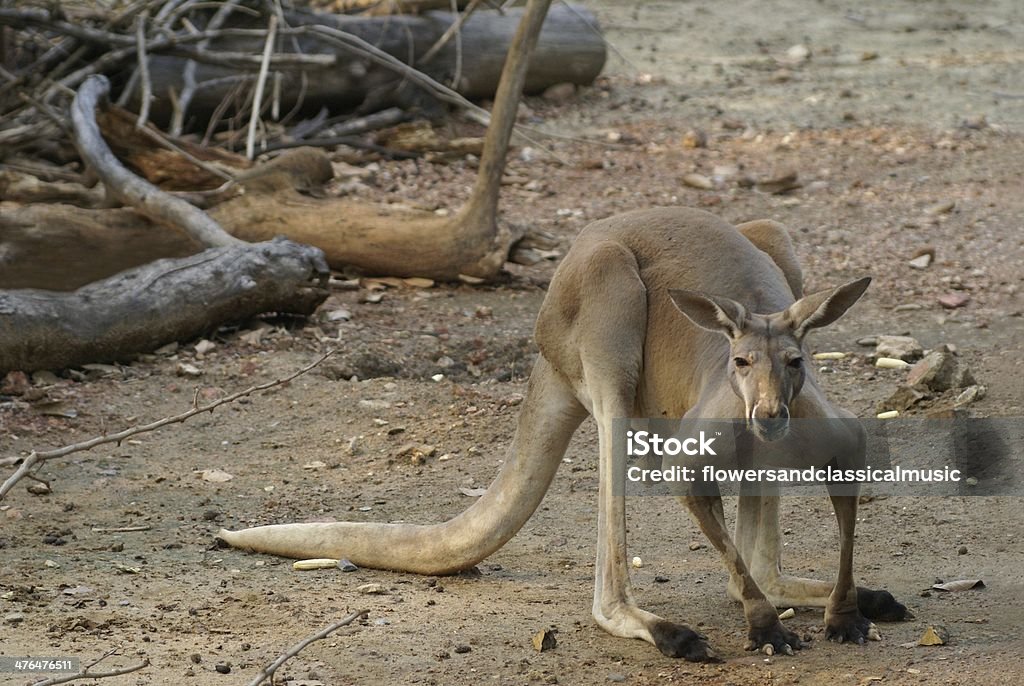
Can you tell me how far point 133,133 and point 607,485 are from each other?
17.1ft

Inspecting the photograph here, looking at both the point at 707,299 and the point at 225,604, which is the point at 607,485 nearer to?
the point at 707,299

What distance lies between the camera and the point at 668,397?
13.8ft

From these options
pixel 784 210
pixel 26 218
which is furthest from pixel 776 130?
pixel 26 218

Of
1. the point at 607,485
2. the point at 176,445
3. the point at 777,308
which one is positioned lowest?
the point at 176,445

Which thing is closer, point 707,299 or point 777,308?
point 707,299

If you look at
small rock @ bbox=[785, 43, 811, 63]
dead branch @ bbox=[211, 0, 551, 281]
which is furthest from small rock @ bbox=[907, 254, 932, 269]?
small rock @ bbox=[785, 43, 811, 63]

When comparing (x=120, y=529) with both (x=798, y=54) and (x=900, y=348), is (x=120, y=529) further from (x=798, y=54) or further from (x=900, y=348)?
(x=798, y=54)

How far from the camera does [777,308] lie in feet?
13.2

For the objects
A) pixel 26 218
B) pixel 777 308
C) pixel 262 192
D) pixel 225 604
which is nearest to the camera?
pixel 777 308

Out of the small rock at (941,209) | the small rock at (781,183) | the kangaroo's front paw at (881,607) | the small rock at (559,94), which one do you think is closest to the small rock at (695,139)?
the small rock at (781,183)

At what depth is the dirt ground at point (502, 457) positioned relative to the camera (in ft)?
12.8

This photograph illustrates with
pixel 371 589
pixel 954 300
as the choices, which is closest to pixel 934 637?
pixel 371 589

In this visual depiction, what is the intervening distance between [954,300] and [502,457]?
9.84ft

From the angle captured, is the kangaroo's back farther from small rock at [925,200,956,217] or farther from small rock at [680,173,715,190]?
small rock at [680,173,715,190]
